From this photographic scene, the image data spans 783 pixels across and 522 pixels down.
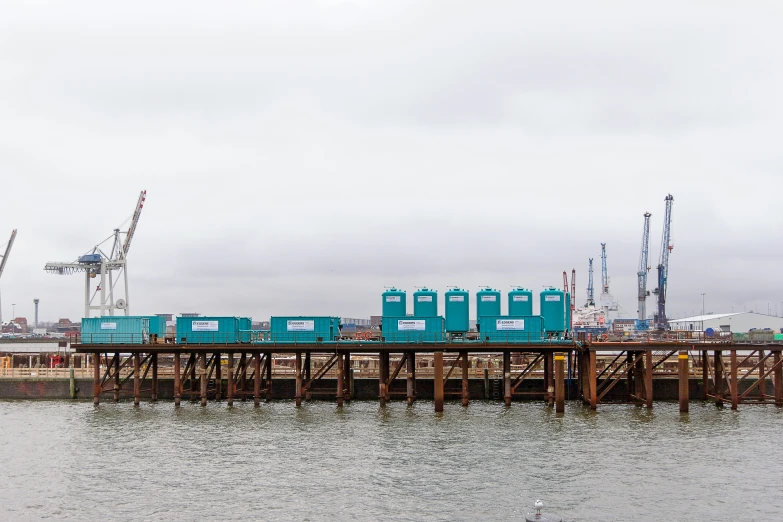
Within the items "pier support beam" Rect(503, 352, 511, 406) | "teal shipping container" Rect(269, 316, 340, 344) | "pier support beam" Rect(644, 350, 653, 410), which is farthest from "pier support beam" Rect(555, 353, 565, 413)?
"teal shipping container" Rect(269, 316, 340, 344)

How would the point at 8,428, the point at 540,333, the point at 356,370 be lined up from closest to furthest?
the point at 8,428 → the point at 540,333 → the point at 356,370

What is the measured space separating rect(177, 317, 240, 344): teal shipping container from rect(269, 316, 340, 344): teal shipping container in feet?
11.4

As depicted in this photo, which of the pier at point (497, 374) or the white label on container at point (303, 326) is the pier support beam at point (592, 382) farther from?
the white label on container at point (303, 326)

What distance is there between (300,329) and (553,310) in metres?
21.5

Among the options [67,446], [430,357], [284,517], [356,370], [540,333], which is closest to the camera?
[284,517]

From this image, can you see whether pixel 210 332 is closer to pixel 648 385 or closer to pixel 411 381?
pixel 411 381

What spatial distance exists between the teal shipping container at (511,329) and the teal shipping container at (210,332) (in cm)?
2123

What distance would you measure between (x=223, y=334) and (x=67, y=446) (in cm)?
2034

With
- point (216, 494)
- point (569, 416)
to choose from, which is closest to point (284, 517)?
point (216, 494)

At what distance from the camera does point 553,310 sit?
68.4 metres

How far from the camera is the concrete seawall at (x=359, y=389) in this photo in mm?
71500

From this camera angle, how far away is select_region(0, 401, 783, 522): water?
35469mm

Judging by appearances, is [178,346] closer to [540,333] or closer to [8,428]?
[8,428]

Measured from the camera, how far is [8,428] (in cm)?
5822
